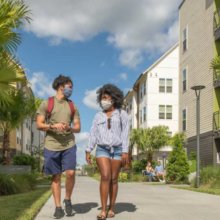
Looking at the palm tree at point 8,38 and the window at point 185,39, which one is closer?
the palm tree at point 8,38

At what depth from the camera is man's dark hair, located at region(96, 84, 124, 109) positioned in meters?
7.56

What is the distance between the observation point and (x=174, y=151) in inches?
1133

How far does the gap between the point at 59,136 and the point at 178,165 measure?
2158 centimetres

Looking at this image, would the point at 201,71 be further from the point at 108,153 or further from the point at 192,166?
the point at 108,153

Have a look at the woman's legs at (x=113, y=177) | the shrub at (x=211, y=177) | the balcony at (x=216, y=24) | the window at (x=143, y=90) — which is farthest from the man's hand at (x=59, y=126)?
the window at (x=143, y=90)

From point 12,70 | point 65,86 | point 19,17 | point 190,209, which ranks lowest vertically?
point 190,209

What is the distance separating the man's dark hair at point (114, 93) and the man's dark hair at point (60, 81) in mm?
498

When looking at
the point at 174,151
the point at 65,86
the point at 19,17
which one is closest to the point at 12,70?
the point at 19,17

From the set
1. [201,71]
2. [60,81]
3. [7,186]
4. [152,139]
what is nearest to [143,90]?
[152,139]

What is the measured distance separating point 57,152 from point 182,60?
30240 millimetres

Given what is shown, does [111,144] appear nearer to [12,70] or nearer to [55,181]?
[55,181]

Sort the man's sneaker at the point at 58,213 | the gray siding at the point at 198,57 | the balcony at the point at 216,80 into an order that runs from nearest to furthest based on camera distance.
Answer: the man's sneaker at the point at 58,213
the balcony at the point at 216,80
the gray siding at the point at 198,57

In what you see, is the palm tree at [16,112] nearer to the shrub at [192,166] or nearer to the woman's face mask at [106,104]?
the shrub at [192,166]

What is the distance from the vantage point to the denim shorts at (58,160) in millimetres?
7434
